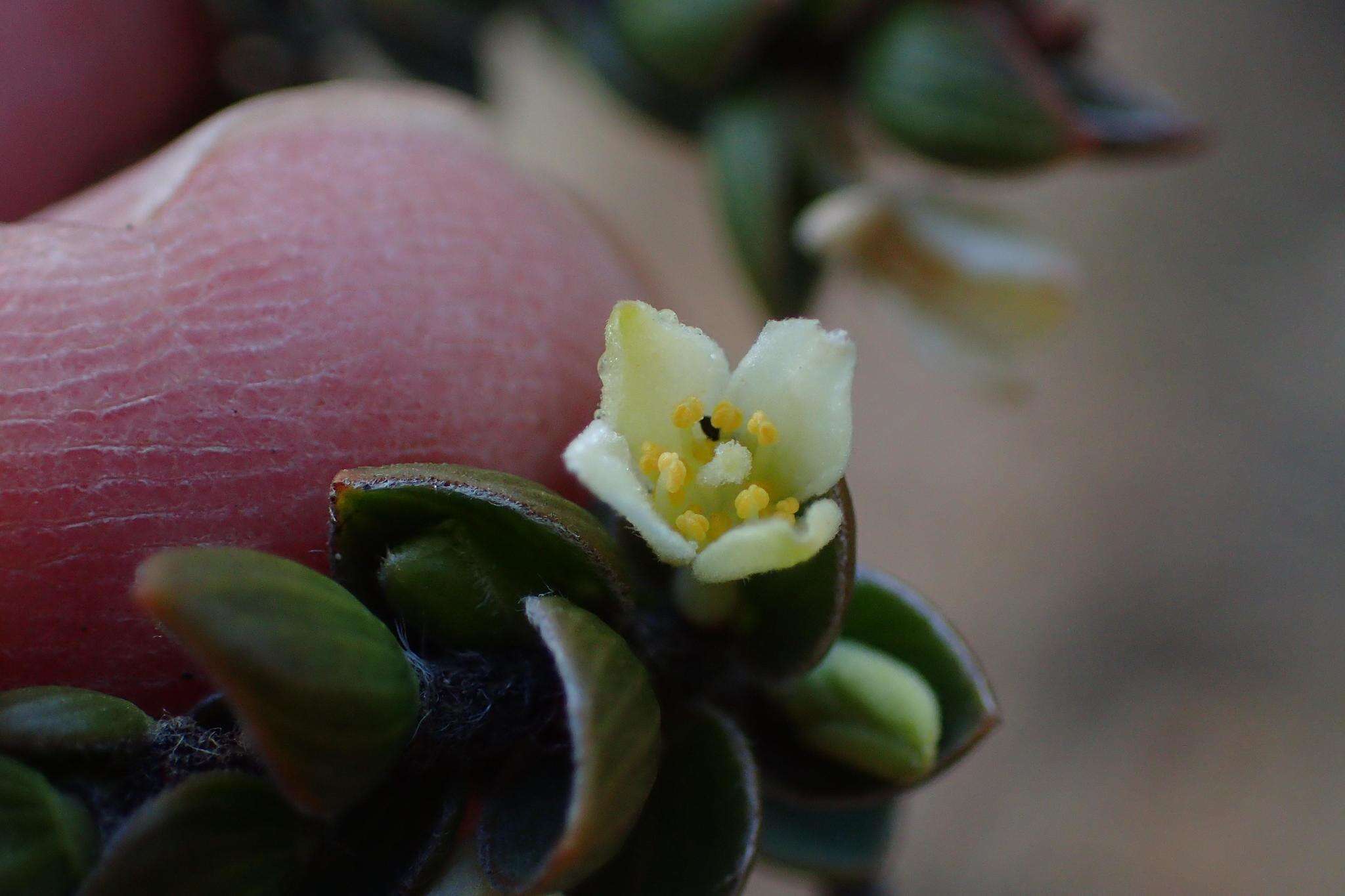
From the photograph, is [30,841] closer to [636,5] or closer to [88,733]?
[88,733]

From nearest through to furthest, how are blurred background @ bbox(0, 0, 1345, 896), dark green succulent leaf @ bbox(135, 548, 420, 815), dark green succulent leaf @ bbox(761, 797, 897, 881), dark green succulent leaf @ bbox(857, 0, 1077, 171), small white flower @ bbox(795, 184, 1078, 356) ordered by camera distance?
dark green succulent leaf @ bbox(135, 548, 420, 815)
dark green succulent leaf @ bbox(761, 797, 897, 881)
dark green succulent leaf @ bbox(857, 0, 1077, 171)
small white flower @ bbox(795, 184, 1078, 356)
blurred background @ bbox(0, 0, 1345, 896)

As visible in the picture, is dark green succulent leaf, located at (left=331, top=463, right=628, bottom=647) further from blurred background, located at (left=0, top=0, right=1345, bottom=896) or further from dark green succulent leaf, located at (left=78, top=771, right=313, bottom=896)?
blurred background, located at (left=0, top=0, right=1345, bottom=896)

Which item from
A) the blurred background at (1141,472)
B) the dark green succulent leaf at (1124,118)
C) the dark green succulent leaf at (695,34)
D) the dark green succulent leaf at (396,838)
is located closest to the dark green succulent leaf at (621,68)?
the dark green succulent leaf at (695,34)

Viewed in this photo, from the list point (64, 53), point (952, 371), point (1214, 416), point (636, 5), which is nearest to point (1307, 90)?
point (1214, 416)

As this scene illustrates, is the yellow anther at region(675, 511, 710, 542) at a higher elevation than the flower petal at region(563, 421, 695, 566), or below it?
below

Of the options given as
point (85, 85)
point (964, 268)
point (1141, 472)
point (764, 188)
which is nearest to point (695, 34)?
point (764, 188)

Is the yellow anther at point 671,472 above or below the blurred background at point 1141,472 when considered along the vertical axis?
above

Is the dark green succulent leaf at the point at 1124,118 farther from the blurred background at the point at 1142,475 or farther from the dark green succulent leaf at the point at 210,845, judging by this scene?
the dark green succulent leaf at the point at 210,845

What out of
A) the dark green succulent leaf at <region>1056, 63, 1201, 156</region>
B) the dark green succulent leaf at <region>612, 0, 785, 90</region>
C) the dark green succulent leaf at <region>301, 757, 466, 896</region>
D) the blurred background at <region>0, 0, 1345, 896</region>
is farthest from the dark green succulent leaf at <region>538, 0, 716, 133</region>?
the dark green succulent leaf at <region>301, 757, 466, 896</region>
